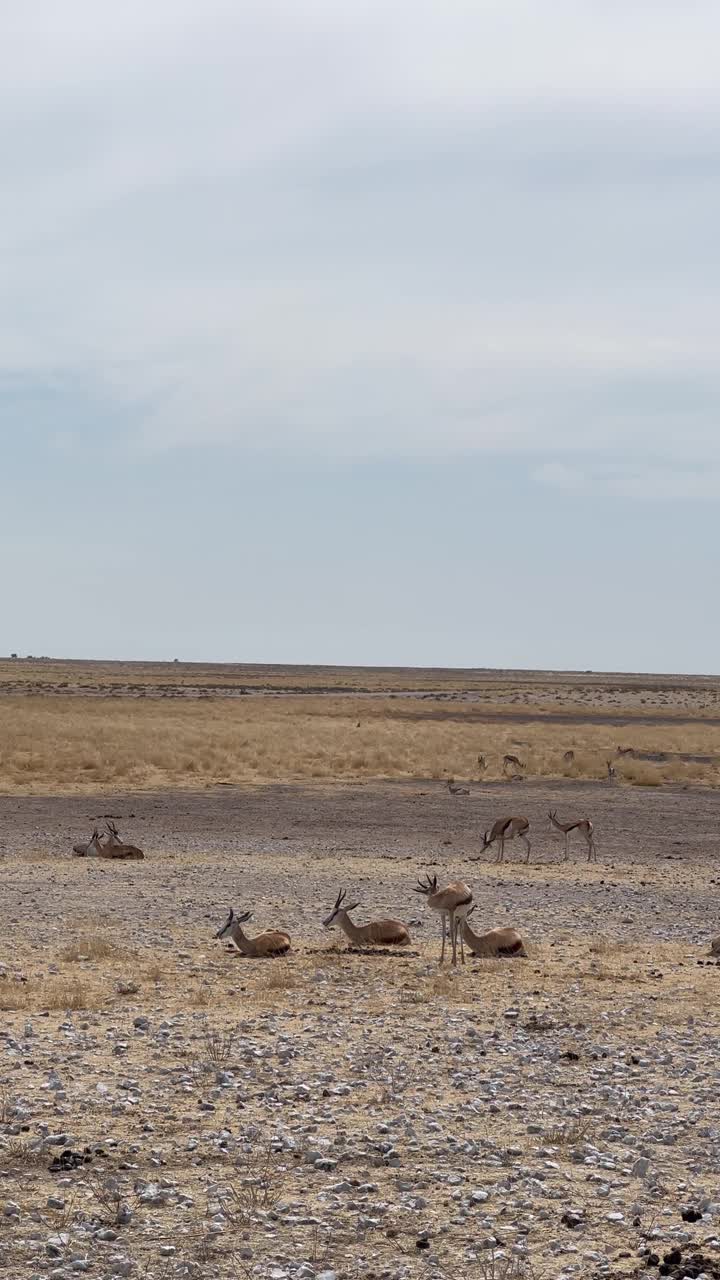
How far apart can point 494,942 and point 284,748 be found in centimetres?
3304

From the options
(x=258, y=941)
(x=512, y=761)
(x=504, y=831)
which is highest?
(x=512, y=761)

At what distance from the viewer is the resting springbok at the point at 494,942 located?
49.9 ft

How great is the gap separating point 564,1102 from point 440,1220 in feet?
8.10

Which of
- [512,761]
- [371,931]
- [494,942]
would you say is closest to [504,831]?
[371,931]

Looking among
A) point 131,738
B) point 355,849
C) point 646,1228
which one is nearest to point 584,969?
point 646,1228

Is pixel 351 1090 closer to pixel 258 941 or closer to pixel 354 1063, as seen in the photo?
pixel 354 1063

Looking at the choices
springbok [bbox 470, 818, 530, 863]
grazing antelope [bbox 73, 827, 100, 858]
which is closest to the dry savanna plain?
springbok [bbox 470, 818, 530, 863]

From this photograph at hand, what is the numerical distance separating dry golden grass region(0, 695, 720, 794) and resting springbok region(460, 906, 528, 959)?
75.4ft

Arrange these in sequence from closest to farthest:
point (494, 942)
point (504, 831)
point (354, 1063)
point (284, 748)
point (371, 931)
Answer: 1. point (354, 1063)
2. point (494, 942)
3. point (371, 931)
4. point (504, 831)
5. point (284, 748)

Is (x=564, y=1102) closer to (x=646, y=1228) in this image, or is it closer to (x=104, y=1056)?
(x=646, y=1228)

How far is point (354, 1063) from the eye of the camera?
421 inches

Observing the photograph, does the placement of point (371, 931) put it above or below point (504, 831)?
below

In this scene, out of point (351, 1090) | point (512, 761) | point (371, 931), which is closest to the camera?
point (351, 1090)

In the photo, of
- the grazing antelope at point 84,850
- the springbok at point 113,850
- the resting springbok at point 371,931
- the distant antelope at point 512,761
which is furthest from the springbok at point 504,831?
the distant antelope at point 512,761
